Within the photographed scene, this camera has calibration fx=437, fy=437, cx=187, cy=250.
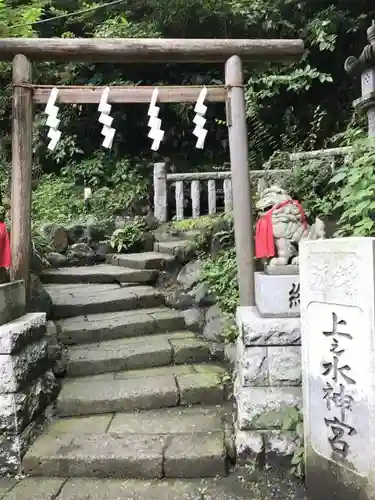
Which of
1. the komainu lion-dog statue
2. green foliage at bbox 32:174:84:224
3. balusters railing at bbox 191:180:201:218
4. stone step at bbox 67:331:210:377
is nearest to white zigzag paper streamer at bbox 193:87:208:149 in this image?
the komainu lion-dog statue

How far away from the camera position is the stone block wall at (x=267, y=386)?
10.6 feet

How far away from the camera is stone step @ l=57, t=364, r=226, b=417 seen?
378cm

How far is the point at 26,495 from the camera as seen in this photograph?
2.95 m

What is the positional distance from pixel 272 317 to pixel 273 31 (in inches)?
340

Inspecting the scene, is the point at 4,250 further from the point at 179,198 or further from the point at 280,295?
the point at 179,198

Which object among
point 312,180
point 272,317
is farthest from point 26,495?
point 312,180

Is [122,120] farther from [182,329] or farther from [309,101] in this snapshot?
[182,329]

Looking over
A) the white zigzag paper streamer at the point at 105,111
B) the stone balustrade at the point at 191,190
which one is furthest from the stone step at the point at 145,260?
the white zigzag paper streamer at the point at 105,111

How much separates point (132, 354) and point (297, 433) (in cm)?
182

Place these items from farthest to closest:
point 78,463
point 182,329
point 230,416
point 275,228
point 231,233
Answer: point 231,233 < point 182,329 < point 230,416 < point 275,228 < point 78,463

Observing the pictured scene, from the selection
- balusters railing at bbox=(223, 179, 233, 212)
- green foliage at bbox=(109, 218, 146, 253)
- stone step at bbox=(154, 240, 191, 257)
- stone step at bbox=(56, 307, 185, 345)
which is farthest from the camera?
balusters railing at bbox=(223, 179, 233, 212)

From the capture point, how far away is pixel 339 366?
8.66 feet

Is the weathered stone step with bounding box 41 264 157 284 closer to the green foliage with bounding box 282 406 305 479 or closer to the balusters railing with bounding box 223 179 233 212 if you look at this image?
the balusters railing with bounding box 223 179 233 212

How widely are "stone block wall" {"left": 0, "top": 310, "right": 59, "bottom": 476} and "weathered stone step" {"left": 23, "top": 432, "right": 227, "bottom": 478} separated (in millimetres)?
129
